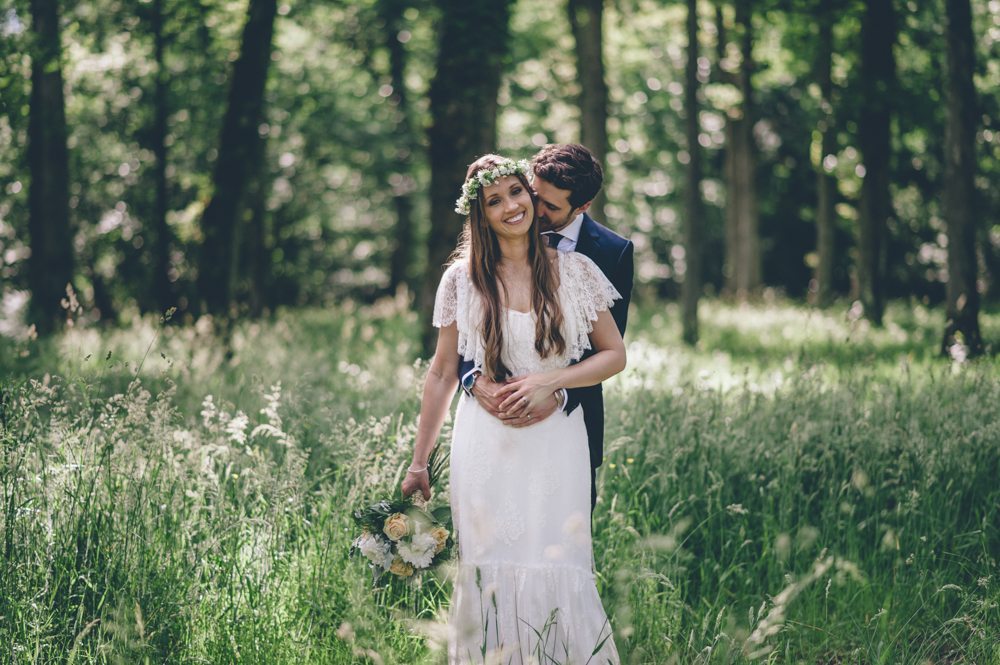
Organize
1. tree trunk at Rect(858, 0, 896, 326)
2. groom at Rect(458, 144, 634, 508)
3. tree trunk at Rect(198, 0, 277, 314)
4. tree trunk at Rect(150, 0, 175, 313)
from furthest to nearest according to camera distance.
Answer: tree trunk at Rect(150, 0, 175, 313)
tree trunk at Rect(858, 0, 896, 326)
tree trunk at Rect(198, 0, 277, 314)
groom at Rect(458, 144, 634, 508)

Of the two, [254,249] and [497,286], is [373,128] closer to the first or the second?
[254,249]

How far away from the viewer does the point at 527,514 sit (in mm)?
3475

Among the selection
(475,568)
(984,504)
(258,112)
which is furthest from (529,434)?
(258,112)

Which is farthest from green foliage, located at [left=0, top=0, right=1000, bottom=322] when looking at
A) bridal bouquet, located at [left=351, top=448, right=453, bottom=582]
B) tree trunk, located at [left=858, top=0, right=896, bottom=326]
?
bridal bouquet, located at [left=351, top=448, right=453, bottom=582]

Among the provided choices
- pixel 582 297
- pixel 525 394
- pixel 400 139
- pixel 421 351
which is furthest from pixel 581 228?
pixel 400 139

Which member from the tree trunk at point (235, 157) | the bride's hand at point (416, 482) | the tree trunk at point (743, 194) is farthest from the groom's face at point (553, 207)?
the tree trunk at point (743, 194)

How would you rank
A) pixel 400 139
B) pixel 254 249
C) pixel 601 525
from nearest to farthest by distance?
pixel 601 525 → pixel 254 249 → pixel 400 139

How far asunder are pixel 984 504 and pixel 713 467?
1.60m

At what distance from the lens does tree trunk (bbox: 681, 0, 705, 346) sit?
1275 cm

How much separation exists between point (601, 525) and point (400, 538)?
1.91 meters

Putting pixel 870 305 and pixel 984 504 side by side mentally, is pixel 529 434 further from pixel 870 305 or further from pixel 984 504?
pixel 870 305

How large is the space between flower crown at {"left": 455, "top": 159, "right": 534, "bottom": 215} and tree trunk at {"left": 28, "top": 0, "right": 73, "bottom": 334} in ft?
34.9

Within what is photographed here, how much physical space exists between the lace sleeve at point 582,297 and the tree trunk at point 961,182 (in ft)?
23.2

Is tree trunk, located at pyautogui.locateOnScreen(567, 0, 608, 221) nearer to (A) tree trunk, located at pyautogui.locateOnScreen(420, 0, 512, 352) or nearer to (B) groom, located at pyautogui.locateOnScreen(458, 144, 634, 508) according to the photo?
(A) tree trunk, located at pyautogui.locateOnScreen(420, 0, 512, 352)
